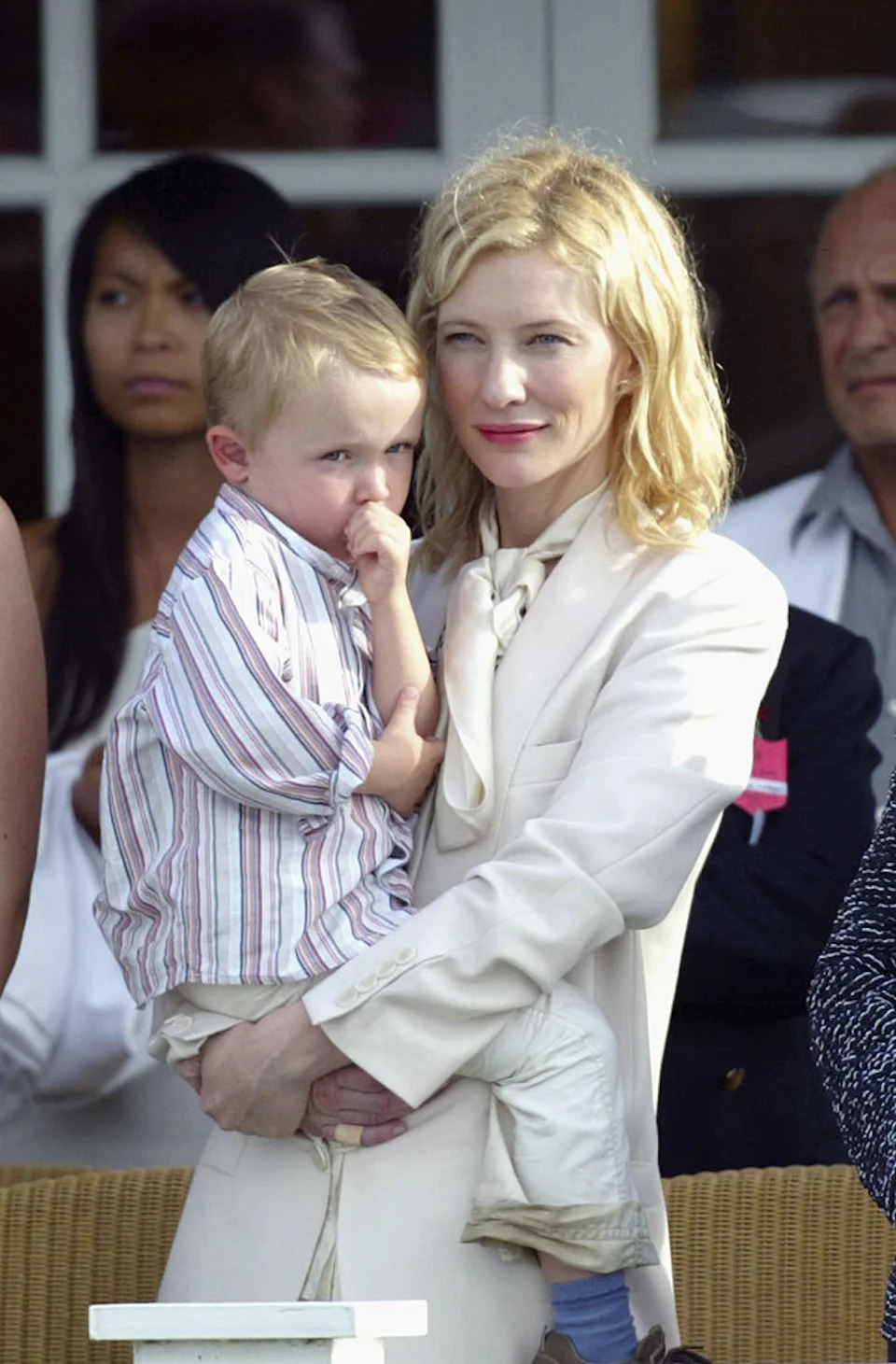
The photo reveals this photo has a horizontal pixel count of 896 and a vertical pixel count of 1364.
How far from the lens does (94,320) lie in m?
4.14

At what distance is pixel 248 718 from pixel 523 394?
42cm

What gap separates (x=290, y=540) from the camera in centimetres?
239

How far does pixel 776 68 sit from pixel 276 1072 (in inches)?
95.4

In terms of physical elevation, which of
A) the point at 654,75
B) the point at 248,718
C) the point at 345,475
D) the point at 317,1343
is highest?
the point at 654,75

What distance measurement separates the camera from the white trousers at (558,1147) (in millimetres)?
2191

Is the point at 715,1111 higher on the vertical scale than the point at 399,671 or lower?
lower

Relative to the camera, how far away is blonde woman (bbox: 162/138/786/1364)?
223 cm

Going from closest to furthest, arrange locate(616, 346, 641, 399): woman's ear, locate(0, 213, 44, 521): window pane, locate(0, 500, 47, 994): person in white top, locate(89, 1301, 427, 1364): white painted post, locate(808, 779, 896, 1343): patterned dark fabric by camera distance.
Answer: locate(89, 1301, 427, 1364): white painted post, locate(808, 779, 896, 1343): patterned dark fabric, locate(616, 346, 641, 399): woman's ear, locate(0, 500, 47, 994): person in white top, locate(0, 213, 44, 521): window pane

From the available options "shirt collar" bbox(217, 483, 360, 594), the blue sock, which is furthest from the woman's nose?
the blue sock

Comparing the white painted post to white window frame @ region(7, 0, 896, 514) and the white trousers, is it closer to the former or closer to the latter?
the white trousers

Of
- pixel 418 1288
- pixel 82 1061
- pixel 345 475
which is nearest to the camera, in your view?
pixel 418 1288

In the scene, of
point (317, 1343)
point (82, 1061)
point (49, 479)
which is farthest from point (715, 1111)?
point (317, 1343)

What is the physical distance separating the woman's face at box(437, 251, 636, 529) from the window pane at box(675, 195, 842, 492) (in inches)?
65.9

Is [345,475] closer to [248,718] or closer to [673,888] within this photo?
[248,718]
